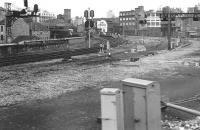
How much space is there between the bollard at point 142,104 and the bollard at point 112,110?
256mm

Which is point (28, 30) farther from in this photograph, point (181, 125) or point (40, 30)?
point (181, 125)

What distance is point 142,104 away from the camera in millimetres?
4684

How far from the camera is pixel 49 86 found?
650 inches

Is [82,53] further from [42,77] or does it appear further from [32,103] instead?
[32,103]

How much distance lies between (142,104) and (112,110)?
0.51 meters

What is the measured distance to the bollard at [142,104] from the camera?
4.63 m

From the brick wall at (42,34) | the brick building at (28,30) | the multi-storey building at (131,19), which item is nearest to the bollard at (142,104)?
the brick building at (28,30)

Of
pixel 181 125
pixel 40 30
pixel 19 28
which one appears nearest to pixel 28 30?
pixel 19 28

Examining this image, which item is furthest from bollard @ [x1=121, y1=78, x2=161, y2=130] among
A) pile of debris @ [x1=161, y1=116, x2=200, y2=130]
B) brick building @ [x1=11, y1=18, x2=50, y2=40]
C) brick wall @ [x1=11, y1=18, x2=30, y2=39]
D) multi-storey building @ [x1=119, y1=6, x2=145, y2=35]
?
multi-storey building @ [x1=119, y1=6, x2=145, y2=35]

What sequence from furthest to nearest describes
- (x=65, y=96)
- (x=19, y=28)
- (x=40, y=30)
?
(x=40, y=30)
(x=19, y=28)
(x=65, y=96)

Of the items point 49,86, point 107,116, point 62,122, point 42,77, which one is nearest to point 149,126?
point 107,116

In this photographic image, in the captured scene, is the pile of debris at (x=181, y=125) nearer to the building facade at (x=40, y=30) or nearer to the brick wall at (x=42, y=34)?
the brick wall at (x=42, y=34)

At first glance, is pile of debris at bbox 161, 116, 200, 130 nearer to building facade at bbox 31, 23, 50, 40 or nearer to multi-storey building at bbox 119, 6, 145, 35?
building facade at bbox 31, 23, 50, 40

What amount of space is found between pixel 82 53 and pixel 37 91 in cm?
2411
